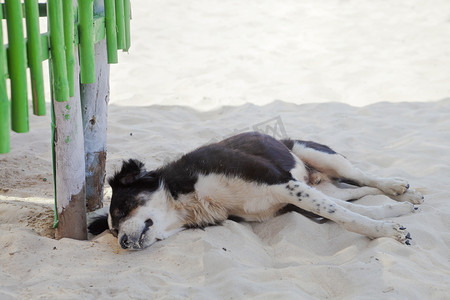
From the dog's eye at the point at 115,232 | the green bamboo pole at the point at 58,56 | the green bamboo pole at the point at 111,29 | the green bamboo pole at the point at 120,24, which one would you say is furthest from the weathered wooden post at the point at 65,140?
the green bamboo pole at the point at 120,24

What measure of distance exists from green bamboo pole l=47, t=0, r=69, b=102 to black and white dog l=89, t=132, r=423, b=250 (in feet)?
3.15

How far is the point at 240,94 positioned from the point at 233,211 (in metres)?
3.76

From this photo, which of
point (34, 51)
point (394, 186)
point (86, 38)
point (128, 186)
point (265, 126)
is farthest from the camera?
point (265, 126)

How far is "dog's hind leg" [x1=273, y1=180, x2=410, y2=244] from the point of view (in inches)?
145

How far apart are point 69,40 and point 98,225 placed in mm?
1411

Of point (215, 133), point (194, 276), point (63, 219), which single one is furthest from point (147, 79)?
point (194, 276)

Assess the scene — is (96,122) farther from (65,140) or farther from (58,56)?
(58,56)

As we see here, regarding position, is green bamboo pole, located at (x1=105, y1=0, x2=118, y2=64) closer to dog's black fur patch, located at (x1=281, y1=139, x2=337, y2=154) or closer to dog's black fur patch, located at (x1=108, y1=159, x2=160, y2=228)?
dog's black fur patch, located at (x1=108, y1=159, x2=160, y2=228)

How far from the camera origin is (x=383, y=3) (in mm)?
11430

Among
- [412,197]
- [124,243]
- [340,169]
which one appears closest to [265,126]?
[340,169]

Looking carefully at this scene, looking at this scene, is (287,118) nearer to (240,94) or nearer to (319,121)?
(319,121)

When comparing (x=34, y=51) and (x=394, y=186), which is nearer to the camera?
(x=34, y=51)

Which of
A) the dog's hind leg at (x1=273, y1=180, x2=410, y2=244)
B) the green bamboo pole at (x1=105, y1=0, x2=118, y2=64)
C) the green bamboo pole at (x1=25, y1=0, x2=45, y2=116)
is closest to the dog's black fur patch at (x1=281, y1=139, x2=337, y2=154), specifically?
the dog's hind leg at (x1=273, y1=180, x2=410, y2=244)

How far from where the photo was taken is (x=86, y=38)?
3553 millimetres
